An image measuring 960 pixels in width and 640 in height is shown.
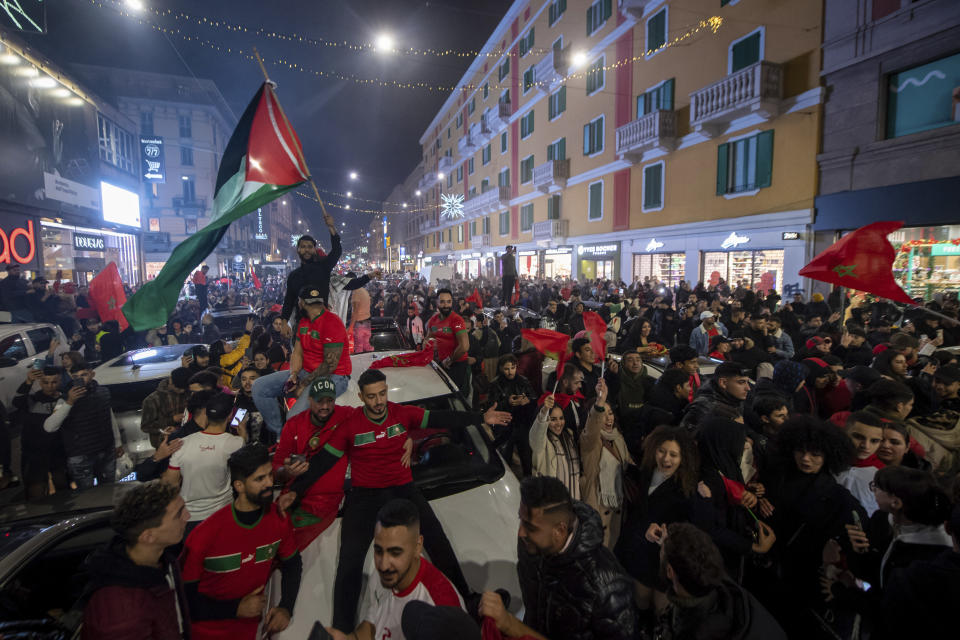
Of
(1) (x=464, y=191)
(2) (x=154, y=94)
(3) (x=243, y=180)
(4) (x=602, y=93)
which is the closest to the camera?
(3) (x=243, y=180)

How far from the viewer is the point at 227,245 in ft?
162

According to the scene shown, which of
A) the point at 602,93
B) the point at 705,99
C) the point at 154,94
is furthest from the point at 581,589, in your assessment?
the point at 154,94

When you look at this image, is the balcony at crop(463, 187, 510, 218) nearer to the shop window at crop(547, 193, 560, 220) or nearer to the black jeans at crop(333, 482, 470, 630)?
the shop window at crop(547, 193, 560, 220)

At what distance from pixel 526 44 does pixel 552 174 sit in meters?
11.6

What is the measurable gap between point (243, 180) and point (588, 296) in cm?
1431

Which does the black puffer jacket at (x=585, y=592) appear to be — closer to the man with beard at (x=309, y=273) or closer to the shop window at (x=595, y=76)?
the man with beard at (x=309, y=273)

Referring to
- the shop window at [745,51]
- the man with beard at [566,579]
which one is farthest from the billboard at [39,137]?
the shop window at [745,51]

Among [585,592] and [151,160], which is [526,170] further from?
[585,592]

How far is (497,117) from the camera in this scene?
3672 cm

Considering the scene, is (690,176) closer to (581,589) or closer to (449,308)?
(449,308)

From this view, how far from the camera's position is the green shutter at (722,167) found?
17.0 m

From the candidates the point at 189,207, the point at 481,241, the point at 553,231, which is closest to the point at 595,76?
the point at 553,231

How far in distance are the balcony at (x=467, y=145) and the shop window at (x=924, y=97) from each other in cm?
3476

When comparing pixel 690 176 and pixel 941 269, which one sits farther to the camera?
pixel 690 176
